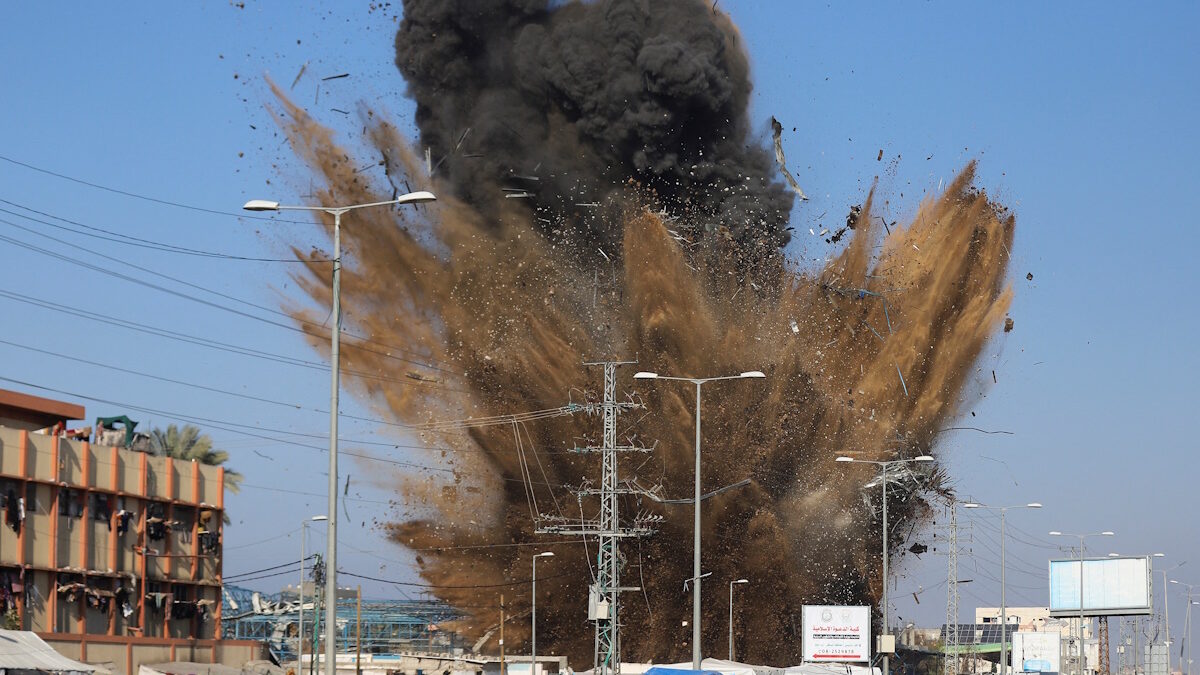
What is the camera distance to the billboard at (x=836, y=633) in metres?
62.4

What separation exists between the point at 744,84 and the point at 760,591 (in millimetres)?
28328

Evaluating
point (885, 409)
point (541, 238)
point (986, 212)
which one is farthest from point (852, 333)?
point (541, 238)

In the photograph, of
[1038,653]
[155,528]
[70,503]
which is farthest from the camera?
[1038,653]

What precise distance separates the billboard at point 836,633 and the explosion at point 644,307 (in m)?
18.3

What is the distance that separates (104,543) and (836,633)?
88.1ft

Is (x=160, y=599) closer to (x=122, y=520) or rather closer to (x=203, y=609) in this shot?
(x=203, y=609)

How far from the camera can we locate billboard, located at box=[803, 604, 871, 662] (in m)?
62.4

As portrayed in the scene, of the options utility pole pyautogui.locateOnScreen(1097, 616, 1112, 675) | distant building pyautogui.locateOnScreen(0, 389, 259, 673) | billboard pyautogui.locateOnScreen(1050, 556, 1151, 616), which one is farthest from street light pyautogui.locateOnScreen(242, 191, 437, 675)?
utility pole pyautogui.locateOnScreen(1097, 616, 1112, 675)

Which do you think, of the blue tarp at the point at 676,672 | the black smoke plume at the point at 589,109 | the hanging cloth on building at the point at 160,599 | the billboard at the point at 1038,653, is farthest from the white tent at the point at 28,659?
the billboard at the point at 1038,653

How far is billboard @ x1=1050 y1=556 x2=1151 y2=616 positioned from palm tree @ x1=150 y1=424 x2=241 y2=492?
41326mm

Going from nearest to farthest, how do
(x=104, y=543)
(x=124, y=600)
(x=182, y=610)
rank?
(x=104, y=543) < (x=124, y=600) < (x=182, y=610)

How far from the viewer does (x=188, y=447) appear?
270ft

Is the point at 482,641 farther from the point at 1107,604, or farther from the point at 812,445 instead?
the point at 1107,604

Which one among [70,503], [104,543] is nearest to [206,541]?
[104,543]
